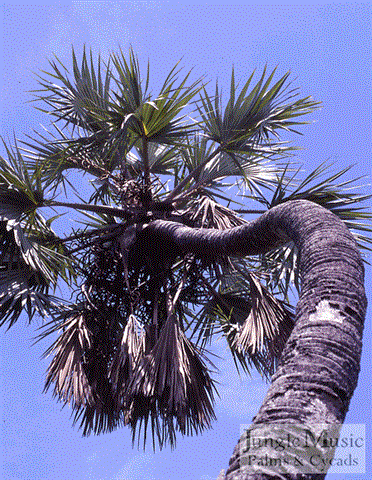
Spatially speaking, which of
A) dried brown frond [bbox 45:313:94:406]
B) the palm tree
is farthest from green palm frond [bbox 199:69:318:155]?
dried brown frond [bbox 45:313:94:406]

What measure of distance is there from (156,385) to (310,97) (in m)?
3.38

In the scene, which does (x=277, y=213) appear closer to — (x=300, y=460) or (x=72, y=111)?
(x=300, y=460)

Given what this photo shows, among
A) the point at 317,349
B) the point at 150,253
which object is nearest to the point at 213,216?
the point at 150,253

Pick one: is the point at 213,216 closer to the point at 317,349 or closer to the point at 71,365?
the point at 71,365

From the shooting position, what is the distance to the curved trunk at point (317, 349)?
1.37 m

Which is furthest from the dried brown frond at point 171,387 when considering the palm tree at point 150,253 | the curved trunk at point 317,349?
the curved trunk at point 317,349

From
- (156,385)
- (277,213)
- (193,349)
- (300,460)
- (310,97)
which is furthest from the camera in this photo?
(310,97)

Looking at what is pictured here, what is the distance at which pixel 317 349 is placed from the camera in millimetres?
1555

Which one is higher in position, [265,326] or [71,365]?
[265,326]

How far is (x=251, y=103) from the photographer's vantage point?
517 centimetres

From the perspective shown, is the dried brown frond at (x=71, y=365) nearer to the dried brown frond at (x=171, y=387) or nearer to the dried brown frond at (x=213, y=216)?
the dried brown frond at (x=171, y=387)

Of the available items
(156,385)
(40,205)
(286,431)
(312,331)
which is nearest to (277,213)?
(312,331)

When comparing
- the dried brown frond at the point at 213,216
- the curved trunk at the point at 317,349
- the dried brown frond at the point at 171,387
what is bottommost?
the curved trunk at the point at 317,349

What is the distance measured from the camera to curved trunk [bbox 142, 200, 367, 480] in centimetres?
137
